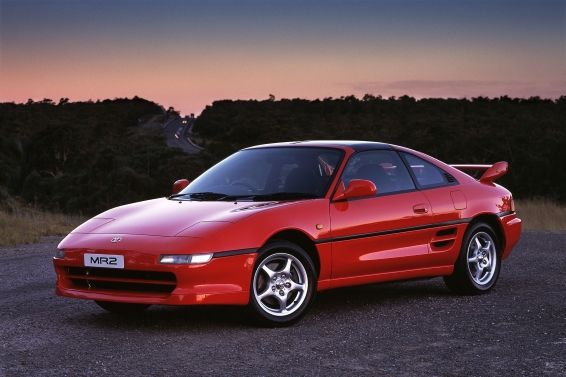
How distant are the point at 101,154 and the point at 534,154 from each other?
791 inches

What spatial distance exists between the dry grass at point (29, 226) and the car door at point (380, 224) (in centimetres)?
847

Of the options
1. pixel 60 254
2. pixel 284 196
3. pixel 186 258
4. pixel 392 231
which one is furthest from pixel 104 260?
pixel 392 231

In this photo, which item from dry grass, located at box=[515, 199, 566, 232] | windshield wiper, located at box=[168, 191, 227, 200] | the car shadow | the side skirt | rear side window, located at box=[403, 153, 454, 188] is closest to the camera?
the car shadow

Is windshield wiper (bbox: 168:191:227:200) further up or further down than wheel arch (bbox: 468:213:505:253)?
further up

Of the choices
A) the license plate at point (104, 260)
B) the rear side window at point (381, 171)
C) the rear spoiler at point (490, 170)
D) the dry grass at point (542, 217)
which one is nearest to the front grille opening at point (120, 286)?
the license plate at point (104, 260)

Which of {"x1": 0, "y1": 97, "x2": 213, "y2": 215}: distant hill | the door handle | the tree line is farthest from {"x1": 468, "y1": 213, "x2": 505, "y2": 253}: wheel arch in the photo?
{"x1": 0, "y1": 97, "x2": 213, "y2": 215}: distant hill

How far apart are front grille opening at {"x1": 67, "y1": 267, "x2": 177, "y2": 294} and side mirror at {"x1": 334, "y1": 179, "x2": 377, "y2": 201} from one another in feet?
5.56

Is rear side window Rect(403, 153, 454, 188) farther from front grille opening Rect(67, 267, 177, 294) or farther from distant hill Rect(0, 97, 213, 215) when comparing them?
distant hill Rect(0, 97, 213, 215)

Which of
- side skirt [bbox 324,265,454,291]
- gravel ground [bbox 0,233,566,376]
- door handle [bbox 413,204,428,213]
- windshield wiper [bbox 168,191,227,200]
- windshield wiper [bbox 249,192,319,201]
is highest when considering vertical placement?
windshield wiper [bbox 168,191,227,200]

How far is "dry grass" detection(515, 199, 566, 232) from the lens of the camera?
64.3 ft

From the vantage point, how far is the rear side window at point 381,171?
8.58 meters

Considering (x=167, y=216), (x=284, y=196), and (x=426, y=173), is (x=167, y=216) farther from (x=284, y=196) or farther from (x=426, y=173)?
(x=426, y=173)

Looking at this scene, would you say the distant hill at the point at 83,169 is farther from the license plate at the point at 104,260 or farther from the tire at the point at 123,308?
the license plate at the point at 104,260

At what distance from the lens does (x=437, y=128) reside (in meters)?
51.1
